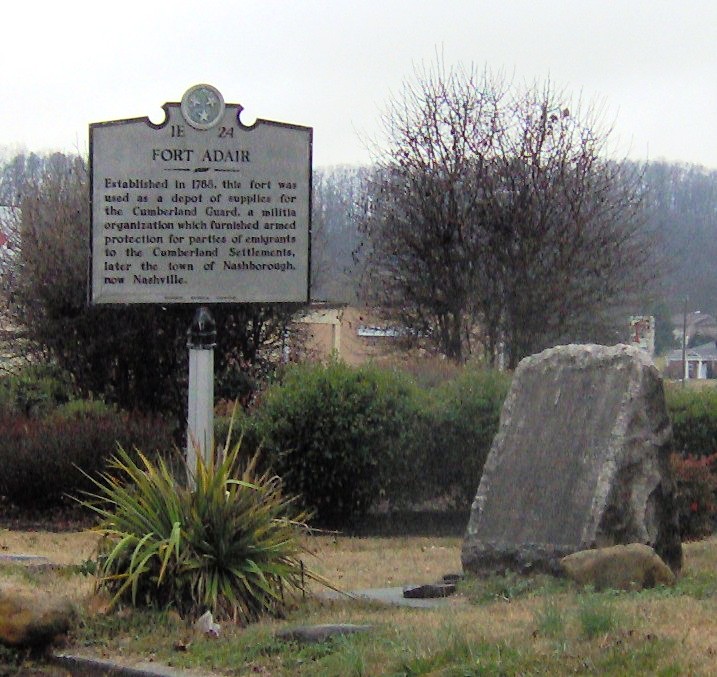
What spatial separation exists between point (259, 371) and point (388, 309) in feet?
16.0

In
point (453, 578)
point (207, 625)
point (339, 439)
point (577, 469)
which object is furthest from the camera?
point (339, 439)

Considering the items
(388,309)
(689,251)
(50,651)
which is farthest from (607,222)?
(689,251)

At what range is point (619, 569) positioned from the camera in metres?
8.62

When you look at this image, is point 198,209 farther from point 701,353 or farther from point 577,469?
point 701,353

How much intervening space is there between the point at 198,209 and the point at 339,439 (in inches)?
151

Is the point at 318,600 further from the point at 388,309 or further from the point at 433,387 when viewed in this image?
the point at 388,309

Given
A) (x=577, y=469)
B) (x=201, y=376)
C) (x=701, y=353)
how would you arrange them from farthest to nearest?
(x=701, y=353) → (x=201, y=376) → (x=577, y=469)

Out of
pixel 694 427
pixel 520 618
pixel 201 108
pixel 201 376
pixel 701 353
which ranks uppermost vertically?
pixel 201 108

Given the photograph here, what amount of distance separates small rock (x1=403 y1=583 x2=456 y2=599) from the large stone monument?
0.44 meters

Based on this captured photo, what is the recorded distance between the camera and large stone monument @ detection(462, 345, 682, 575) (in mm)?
9383

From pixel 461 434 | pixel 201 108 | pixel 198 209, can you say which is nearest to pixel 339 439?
pixel 461 434

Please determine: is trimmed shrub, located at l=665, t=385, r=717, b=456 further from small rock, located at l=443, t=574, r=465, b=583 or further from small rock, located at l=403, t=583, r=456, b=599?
small rock, located at l=403, t=583, r=456, b=599

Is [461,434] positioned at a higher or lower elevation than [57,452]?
A: higher

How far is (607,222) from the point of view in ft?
73.5
